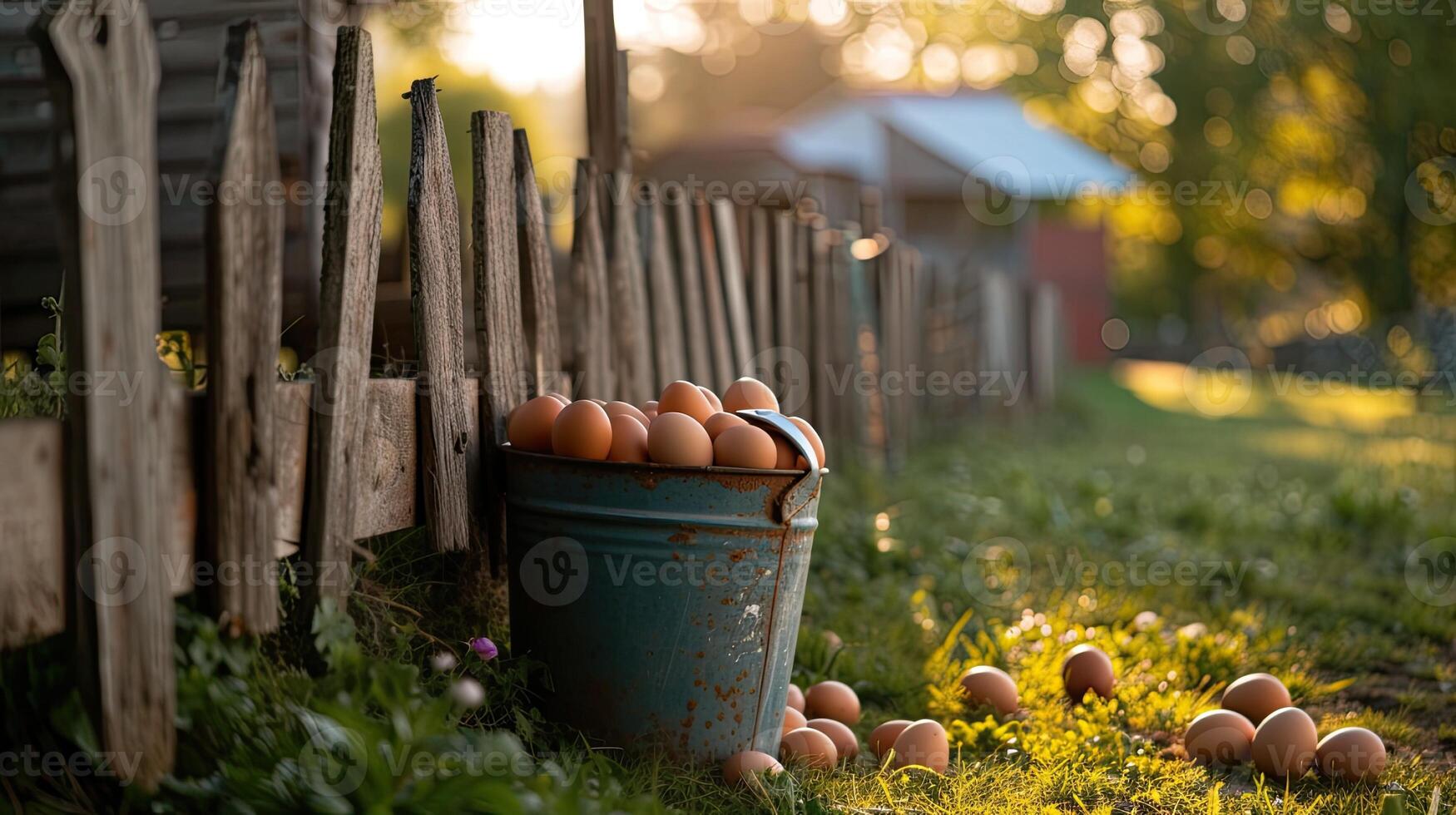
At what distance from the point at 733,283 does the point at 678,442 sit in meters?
2.94

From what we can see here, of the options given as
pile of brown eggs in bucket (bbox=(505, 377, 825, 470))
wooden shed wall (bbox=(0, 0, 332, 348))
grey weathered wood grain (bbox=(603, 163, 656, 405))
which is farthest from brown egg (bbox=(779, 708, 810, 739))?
wooden shed wall (bbox=(0, 0, 332, 348))

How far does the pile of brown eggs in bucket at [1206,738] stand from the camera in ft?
10.1

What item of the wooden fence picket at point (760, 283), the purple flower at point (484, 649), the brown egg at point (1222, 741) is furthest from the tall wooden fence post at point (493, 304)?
the wooden fence picket at point (760, 283)

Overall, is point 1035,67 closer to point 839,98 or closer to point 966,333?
point 839,98

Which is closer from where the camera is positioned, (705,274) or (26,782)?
(26,782)

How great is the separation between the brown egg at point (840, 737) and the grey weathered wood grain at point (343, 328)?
129 cm

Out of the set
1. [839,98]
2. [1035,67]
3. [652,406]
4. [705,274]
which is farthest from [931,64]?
[652,406]

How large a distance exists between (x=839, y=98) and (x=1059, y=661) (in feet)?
58.2

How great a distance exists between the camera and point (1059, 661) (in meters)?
4.01

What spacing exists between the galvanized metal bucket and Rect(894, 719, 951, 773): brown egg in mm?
393

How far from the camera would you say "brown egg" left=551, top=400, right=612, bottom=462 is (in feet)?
9.20

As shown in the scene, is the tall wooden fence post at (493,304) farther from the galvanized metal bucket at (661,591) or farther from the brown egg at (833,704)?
the brown egg at (833,704)

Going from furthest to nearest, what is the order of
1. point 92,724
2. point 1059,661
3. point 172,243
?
point 172,243 → point 1059,661 → point 92,724

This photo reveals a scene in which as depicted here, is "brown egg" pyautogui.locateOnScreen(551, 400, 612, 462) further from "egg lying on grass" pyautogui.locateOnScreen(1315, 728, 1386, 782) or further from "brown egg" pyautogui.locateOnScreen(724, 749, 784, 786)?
"egg lying on grass" pyautogui.locateOnScreen(1315, 728, 1386, 782)
